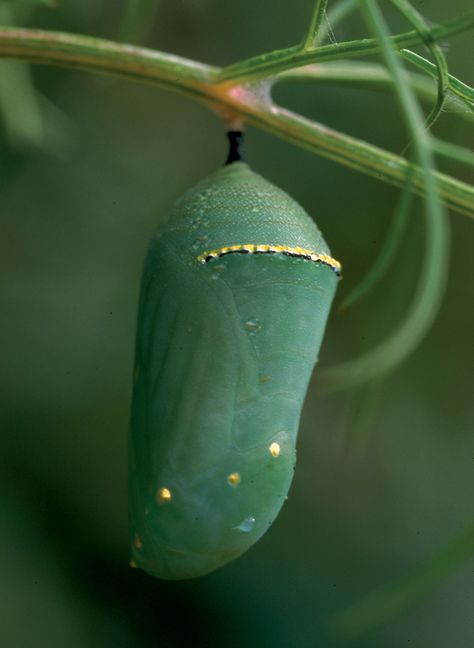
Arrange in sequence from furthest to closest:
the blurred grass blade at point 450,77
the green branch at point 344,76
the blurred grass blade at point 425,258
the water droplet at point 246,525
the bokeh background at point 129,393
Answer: the bokeh background at point 129,393, the water droplet at point 246,525, the green branch at point 344,76, the blurred grass blade at point 450,77, the blurred grass blade at point 425,258

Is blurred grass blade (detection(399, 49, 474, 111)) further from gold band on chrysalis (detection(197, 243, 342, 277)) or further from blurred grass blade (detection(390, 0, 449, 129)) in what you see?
gold band on chrysalis (detection(197, 243, 342, 277))

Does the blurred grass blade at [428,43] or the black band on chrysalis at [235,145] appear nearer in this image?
the blurred grass blade at [428,43]

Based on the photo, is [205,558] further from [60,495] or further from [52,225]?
[52,225]

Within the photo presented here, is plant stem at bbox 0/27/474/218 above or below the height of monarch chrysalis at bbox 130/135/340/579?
above

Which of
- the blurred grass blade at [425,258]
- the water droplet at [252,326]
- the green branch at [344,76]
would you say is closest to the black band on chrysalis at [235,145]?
the green branch at [344,76]

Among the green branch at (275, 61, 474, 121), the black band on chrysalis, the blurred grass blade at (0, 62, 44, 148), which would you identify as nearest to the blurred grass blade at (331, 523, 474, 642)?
the green branch at (275, 61, 474, 121)

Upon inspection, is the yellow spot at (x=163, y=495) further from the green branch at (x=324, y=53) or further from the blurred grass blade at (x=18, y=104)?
the blurred grass blade at (x=18, y=104)

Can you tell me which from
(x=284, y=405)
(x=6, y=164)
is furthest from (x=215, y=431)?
(x=6, y=164)

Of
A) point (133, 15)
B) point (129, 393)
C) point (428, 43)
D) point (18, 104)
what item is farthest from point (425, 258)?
point (129, 393)

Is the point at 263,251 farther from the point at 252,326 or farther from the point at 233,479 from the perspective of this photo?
the point at 233,479
